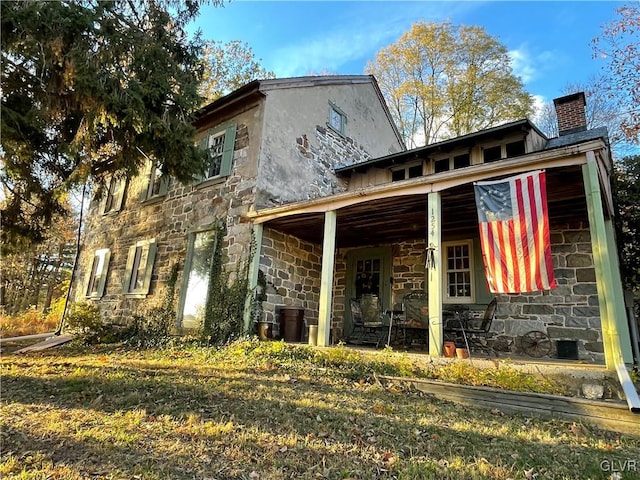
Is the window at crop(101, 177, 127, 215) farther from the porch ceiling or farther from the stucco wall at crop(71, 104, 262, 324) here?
the porch ceiling

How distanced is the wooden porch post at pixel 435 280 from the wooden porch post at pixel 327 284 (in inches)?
65.5

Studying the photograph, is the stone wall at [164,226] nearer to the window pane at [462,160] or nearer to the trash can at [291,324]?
the trash can at [291,324]

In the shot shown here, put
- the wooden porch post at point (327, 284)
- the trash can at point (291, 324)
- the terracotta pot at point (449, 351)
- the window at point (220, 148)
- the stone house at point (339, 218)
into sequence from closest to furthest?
the terracotta pot at point (449, 351) < the stone house at point (339, 218) < the wooden porch post at point (327, 284) < the trash can at point (291, 324) < the window at point (220, 148)

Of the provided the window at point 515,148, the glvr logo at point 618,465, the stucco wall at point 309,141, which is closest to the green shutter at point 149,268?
the stucco wall at point 309,141

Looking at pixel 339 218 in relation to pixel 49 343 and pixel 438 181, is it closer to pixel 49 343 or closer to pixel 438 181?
pixel 438 181

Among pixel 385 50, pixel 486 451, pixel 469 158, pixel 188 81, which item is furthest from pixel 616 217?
pixel 385 50

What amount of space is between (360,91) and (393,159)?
3.88 meters

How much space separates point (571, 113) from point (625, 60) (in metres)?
4.55

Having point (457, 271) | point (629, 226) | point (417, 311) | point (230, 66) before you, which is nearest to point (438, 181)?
point (417, 311)

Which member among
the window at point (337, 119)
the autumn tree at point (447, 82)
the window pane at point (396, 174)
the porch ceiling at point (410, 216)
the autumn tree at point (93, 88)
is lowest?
the porch ceiling at point (410, 216)

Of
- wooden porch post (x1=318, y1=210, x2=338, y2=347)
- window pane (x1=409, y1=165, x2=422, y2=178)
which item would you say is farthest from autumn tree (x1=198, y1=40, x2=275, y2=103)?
wooden porch post (x1=318, y1=210, x2=338, y2=347)

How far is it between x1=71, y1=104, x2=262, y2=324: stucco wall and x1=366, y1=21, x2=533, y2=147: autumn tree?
11.1 m

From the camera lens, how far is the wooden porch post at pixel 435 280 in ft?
15.3

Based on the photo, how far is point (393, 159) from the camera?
29.0ft
